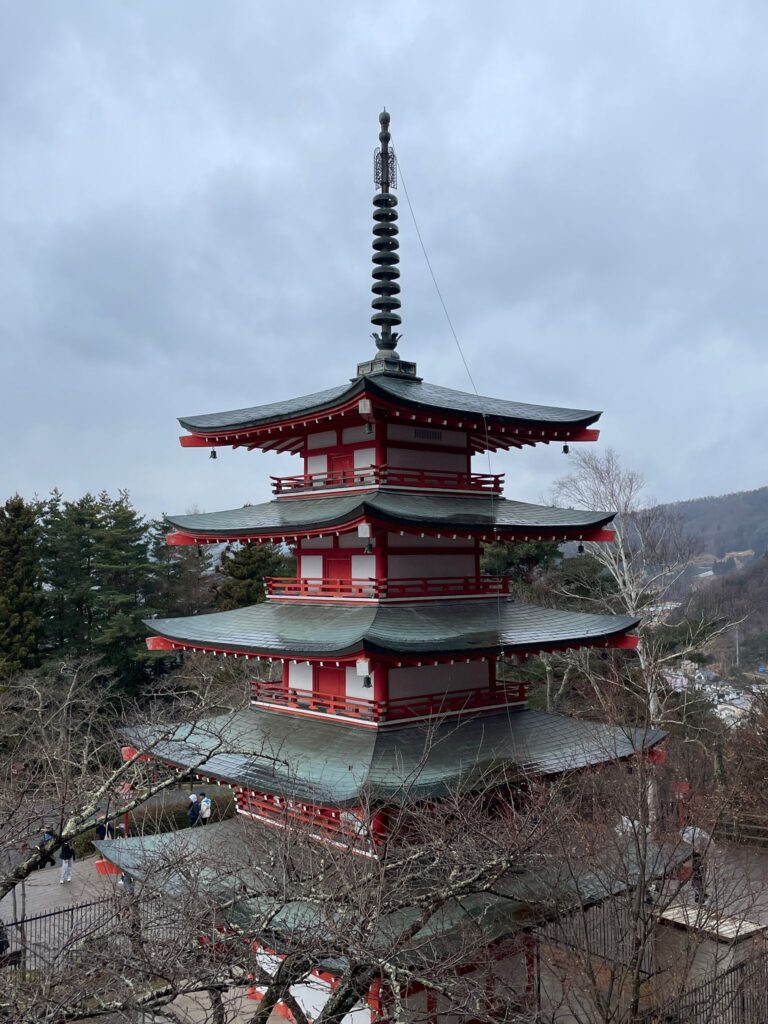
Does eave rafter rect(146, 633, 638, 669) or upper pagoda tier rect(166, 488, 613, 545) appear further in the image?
upper pagoda tier rect(166, 488, 613, 545)

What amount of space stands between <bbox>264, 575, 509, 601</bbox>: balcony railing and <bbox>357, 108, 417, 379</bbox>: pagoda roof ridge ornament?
5076mm

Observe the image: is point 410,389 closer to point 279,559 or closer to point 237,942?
point 237,942

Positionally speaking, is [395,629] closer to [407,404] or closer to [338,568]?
[338,568]

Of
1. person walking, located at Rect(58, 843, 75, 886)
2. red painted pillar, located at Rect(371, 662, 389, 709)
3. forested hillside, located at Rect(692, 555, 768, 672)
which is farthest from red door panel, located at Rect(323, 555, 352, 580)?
forested hillside, located at Rect(692, 555, 768, 672)

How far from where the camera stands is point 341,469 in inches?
660

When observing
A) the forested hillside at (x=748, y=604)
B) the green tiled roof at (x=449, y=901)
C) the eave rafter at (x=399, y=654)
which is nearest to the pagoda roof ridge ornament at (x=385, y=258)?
the eave rafter at (x=399, y=654)

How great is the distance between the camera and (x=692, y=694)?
105ft

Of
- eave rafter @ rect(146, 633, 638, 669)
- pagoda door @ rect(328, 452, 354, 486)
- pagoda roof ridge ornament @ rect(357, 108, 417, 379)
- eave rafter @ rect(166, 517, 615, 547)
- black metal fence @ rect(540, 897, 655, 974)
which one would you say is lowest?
black metal fence @ rect(540, 897, 655, 974)

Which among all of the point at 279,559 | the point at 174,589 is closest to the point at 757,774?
the point at 279,559

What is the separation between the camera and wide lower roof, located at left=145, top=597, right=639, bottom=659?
13906 millimetres

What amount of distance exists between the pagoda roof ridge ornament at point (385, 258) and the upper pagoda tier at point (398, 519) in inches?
144

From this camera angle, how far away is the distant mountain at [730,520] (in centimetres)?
12625

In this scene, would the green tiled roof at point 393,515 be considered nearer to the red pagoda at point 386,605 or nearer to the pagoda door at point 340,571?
the red pagoda at point 386,605

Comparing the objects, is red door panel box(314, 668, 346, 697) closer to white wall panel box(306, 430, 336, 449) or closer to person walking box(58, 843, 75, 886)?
white wall panel box(306, 430, 336, 449)
